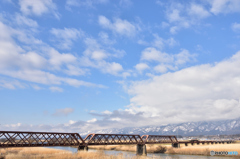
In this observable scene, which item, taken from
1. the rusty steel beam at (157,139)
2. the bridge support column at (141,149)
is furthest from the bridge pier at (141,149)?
the rusty steel beam at (157,139)

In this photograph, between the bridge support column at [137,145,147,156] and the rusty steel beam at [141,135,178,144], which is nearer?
the bridge support column at [137,145,147,156]

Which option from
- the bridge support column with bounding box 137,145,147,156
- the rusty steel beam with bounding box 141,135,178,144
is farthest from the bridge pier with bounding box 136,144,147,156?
the rusty steel beam with bounding box 141,135,178,144

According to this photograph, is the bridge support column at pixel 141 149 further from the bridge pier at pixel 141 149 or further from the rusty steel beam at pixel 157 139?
the rusty steel beam at pixel 157 139

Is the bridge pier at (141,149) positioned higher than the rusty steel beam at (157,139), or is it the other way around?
the rusty steel beam at (157,139)

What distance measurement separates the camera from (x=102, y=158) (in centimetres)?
3056

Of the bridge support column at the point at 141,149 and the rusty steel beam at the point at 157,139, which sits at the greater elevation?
the rusty steel beam at the point at 157,139

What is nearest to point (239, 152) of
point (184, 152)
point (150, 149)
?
point (184, 152)

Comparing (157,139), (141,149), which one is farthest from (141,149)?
(157,139)

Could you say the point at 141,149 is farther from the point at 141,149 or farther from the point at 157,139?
the point at 157,139

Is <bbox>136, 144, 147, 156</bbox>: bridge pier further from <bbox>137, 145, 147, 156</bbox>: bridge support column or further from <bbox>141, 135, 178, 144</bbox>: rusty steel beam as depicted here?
<bbox>141, 135, 178, 144</bbox>: rusty steel beam

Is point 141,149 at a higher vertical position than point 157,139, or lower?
lower

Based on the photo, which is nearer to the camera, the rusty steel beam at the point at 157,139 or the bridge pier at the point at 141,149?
the bridge pier at the point at 141,149

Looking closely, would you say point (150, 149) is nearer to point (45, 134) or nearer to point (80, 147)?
point (80, 147)

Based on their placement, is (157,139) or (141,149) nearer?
(141,149)
